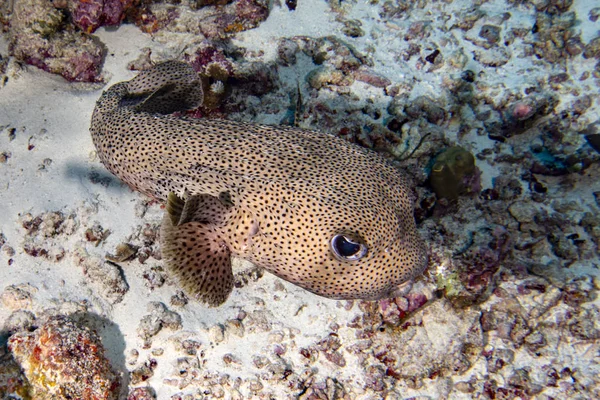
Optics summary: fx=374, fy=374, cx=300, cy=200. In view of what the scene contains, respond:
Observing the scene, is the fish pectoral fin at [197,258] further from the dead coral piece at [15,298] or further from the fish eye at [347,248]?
the dead coral piece at [15,298]

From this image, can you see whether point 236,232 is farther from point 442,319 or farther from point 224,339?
point 442,319

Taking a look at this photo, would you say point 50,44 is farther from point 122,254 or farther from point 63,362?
point 63,362

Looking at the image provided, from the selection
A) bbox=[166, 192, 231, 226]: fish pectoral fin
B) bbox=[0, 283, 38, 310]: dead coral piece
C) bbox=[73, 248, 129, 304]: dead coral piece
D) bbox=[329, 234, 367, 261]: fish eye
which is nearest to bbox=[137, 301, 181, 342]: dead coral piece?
bbox=[73, 248, 129, 304]: dead coral piece

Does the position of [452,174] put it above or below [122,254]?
above

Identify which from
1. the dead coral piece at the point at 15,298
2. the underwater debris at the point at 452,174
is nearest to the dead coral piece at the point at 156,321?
the dead coral piece at the point at 15,298

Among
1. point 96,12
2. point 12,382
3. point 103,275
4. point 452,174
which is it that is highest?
point 96,12

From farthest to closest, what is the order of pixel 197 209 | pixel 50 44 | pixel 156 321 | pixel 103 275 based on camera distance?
1. pixel 50 44
2. pixel 103 275
3. pixel 156 321
4. pixel 197 209

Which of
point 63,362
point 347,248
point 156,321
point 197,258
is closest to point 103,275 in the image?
point 156,321

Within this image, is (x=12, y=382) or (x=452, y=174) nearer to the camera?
(x=12, y=382)
